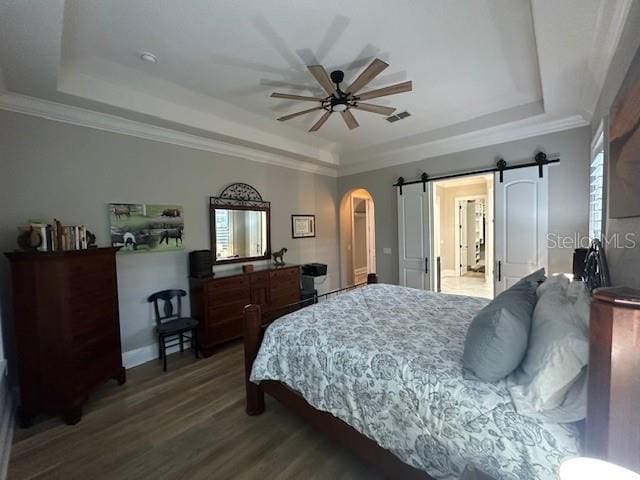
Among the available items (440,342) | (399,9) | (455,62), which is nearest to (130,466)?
(440,342)

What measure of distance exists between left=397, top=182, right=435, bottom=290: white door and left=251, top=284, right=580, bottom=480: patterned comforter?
6.99 ft

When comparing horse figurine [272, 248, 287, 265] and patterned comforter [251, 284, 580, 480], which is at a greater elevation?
horse figurine [272, 248, 287, 265]

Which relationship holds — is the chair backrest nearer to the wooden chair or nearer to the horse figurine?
the wooden chair

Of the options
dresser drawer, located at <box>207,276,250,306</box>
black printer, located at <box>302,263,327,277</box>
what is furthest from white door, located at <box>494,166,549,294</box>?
dresser drawer, located at <box>207,276,250,306</box>

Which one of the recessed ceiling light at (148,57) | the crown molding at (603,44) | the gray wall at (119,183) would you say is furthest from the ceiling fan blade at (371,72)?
the gray wall at (119,183)

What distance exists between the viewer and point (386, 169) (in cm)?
494

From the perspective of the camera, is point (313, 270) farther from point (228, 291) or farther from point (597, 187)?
point (597, 187)

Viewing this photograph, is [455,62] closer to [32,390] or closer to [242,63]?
[242,63]

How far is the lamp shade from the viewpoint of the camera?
732 mm

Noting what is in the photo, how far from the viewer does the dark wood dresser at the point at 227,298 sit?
3.34 metres

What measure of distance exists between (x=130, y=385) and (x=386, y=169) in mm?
4571

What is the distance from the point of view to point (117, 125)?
3018 millimetres

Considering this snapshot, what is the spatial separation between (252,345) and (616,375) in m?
2.03

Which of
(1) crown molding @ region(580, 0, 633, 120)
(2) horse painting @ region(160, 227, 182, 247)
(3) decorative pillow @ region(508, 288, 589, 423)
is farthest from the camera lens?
(2) horse painting @ region(160, 227, 182, 247)
